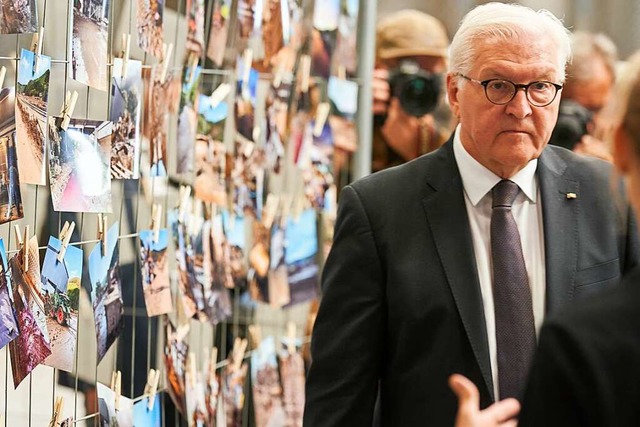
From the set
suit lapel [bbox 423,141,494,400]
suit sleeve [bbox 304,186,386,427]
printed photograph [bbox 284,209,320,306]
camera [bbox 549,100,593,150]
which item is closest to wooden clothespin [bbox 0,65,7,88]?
suit sleeve [bbox 304,186,386,427]

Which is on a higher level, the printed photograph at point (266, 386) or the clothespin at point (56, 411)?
the clothespin at point (56, 411)

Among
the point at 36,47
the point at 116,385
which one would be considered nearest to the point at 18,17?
the point at 36,47

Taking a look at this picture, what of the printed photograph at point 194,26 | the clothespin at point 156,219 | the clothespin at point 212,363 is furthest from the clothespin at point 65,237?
the clothespin at point 212,363

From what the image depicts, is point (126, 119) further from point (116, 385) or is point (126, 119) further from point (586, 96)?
point (586, 96)

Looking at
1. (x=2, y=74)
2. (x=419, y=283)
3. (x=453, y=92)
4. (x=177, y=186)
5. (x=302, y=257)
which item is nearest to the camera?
(x=2, y=74)

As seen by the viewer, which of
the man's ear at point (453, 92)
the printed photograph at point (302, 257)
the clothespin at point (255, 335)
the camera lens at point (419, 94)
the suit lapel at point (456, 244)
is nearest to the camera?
the suit lapel at point (456, 244)

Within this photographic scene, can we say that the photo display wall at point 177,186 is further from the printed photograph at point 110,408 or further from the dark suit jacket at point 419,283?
the dark suit jacket at point 419,283

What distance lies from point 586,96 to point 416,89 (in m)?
0.58

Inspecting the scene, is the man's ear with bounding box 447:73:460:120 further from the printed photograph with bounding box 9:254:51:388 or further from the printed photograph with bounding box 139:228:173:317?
the printed photograph with bounding box 9:254:51:388

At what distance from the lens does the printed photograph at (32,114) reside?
5.41 feet

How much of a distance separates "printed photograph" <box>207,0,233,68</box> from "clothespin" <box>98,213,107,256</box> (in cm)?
59

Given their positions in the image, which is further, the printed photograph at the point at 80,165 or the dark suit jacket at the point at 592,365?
the printed photograph at the point at 80,165

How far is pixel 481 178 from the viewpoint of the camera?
1929 mm

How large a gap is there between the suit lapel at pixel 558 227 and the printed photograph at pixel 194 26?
751 mm
